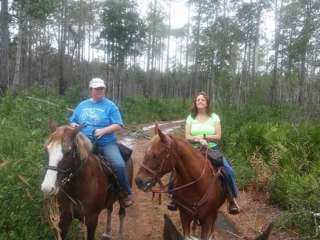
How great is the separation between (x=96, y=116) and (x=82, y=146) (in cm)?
98

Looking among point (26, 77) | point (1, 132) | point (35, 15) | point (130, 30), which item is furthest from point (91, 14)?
point (1, 132)

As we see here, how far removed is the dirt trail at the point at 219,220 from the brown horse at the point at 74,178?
177cm

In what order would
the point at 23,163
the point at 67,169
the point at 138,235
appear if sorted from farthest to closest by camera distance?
1. the point at 138,235
2. the point at 23,163
3. the point at 67,169

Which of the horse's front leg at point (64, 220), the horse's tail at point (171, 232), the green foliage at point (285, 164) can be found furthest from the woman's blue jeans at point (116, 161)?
the horse's tail at point (171, 232)

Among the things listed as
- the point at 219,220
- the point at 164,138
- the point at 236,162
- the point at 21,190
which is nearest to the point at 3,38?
the point at 236,162

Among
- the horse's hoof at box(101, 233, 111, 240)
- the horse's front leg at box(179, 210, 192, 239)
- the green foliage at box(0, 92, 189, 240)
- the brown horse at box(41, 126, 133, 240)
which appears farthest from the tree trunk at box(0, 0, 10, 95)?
the horse's front leg at box(179, 210, 192, 239)

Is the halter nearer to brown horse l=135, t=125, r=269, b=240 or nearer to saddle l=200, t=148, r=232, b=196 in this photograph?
brown horse l=135, t=125, r=269, b=240

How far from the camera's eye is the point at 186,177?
5.58m

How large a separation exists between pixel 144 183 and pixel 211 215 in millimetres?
1412

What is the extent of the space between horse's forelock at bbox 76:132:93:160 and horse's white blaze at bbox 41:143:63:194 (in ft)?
1.43

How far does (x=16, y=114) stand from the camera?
12.2m

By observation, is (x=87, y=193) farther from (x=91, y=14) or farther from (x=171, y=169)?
(x=91, y=14)

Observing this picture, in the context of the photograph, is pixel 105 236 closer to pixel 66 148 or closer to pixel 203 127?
pixel 203 127

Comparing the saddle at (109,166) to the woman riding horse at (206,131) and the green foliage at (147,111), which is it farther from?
the green foliage at (147,111)
